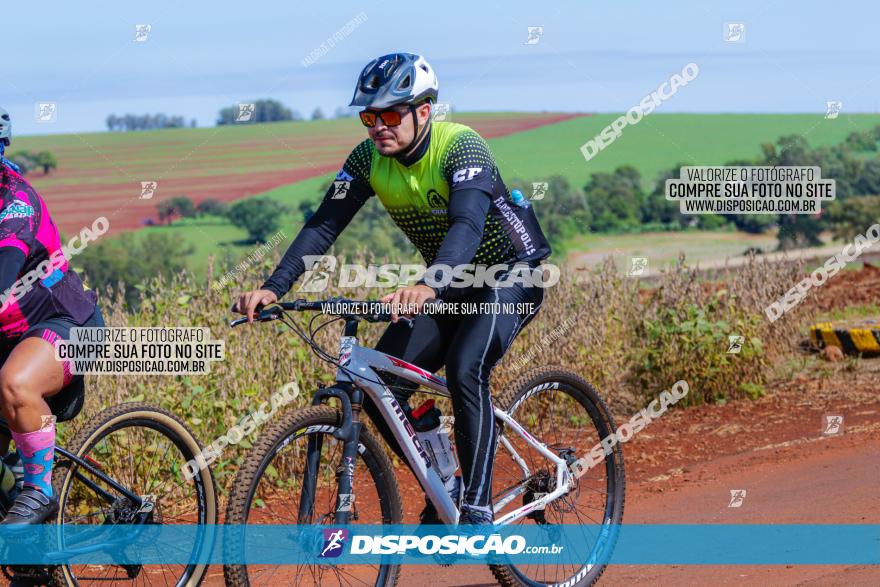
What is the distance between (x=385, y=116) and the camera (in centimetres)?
562

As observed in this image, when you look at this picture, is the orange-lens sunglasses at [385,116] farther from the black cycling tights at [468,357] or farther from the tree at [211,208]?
the tree at [211,208]

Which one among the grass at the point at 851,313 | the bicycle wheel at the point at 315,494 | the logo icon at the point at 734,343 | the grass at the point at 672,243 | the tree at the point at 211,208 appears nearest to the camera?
the bicycle wheel at the point at 315,494

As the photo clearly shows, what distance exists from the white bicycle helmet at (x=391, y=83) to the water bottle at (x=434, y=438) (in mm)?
1419

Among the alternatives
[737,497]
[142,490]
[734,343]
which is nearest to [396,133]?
[142,490]

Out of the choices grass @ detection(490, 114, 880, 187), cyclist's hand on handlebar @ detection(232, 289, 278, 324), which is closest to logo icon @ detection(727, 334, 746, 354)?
cyclist's hand on handlebar @ detection(232, 289, 278, 324)

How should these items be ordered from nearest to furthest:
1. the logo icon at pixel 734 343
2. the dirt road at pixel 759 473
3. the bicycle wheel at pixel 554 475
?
the bicycle wheel at pixel 554 475
the dirt road at pixel 759 473
the logo icon at pixel 734 343

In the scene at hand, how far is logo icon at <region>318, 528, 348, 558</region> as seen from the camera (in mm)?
5312

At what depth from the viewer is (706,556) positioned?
684 centimetres

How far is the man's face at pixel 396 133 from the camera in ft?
18.5

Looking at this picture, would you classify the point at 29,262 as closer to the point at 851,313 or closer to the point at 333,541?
the point at 333,541

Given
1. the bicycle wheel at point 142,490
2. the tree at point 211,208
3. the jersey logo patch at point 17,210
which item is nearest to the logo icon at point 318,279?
the bicycle wheel at point 142,490

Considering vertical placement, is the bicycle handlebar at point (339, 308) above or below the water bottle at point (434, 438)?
above

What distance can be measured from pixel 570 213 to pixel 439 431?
2465 centimetres

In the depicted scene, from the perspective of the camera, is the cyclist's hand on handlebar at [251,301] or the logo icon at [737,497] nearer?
the cyclist's hand on handlebar at [251,301]
